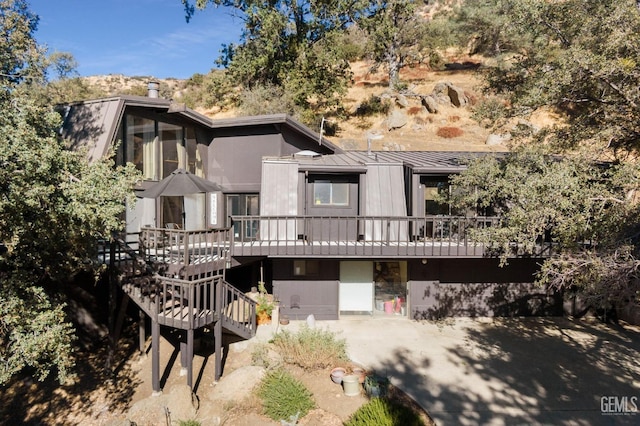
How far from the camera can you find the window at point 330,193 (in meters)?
12.5

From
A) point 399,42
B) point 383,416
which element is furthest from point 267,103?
point 383,416

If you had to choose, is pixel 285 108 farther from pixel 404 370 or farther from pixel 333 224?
pixel 404 370

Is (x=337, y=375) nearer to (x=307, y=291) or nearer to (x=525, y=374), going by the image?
(x=307, y=291)

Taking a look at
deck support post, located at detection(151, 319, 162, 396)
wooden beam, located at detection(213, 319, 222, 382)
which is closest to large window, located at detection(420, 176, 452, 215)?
wooden beam, located at detection(213, 319, 222, 382)

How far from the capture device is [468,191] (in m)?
11.6

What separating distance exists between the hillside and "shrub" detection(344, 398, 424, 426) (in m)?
23.4

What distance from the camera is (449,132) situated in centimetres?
3338

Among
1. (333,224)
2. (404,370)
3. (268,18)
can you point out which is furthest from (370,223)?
(268,18)

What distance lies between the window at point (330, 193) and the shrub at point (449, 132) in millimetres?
24375

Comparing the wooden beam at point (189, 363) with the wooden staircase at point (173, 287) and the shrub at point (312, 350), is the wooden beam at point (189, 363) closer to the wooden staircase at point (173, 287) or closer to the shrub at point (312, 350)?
the wooden staircase at point (173, 287)

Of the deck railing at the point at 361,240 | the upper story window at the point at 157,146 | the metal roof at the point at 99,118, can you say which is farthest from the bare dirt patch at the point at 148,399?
the metal roof at the point at 99,118

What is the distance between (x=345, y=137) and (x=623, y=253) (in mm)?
28516

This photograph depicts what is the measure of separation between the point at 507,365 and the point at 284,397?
233 inches

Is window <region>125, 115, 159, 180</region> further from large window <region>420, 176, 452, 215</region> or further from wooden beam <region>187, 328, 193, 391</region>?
large window <region>420, 176, 452, 215</region>
